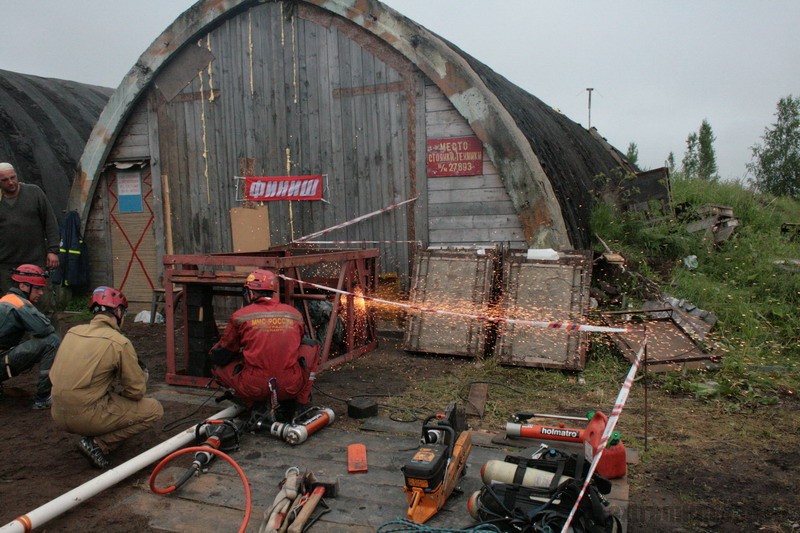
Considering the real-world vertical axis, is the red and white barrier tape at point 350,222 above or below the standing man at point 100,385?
above

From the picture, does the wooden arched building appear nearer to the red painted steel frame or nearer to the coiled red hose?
the red painted steel frame

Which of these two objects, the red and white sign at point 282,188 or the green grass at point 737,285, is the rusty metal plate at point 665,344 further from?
the red and white sign at point 282,188

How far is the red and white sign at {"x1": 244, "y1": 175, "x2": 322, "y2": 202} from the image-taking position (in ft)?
33.6

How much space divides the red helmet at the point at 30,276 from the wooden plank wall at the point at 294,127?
14.3 ft

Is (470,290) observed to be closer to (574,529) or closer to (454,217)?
(454,217)

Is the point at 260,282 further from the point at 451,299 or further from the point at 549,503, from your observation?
the point at 451,299

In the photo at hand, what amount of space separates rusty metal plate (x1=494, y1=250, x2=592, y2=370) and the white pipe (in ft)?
13.9

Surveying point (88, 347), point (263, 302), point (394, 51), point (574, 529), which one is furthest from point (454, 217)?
point (574, 529)

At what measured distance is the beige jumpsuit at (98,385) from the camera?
4641 millimetres

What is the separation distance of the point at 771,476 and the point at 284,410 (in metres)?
4.05

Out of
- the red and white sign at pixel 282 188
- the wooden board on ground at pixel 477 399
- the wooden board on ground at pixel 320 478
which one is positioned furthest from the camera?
the red and white sign at pixel 282 188

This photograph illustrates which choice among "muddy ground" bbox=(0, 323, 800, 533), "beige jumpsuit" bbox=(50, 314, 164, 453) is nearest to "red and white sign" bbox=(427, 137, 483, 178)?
"muddy ground" bbox=(0, 323, 800, 533)

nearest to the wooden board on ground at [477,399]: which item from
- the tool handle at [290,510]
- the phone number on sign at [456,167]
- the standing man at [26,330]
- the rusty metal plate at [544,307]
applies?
the rusty metal plate at [544,307]

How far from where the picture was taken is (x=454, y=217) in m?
9.48
